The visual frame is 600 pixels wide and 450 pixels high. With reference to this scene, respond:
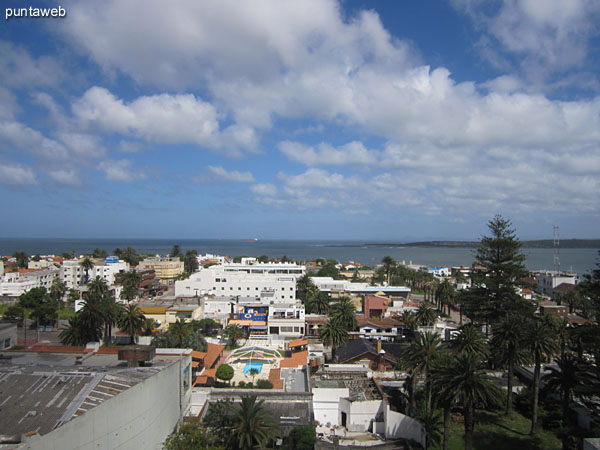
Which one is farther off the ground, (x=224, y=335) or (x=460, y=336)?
(x=460, y=336)

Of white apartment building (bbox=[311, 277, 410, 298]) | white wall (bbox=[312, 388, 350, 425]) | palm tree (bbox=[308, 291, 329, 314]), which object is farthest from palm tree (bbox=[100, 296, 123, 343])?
white apartment building (bbox=[311, 277, 410, 298])

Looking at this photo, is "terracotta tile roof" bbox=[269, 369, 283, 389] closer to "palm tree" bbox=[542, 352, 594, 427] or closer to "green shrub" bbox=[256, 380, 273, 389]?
"green shrub" bbox=[256, 380, 273, 389]

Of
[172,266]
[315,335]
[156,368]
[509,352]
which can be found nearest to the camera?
[156,368]

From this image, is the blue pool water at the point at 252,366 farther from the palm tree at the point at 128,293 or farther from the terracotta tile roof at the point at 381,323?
the palm tree at the point at 128,293

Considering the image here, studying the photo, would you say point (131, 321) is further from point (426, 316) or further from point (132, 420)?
point (426, 316)

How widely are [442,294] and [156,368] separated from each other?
39052mm

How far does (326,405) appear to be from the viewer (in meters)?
20.2

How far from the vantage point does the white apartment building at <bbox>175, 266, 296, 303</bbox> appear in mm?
49125

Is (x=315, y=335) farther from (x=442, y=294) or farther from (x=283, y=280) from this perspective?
(x=442, y=294)

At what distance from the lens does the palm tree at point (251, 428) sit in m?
15.0

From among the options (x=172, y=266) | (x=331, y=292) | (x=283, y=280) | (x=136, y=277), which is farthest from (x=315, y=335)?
Answer: (x=172, y=266)

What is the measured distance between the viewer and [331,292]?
56031 mm

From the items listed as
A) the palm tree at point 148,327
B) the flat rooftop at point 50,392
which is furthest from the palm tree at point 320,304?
the flat rooftop at point 50,392

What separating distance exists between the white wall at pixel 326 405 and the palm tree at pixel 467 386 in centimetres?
638
